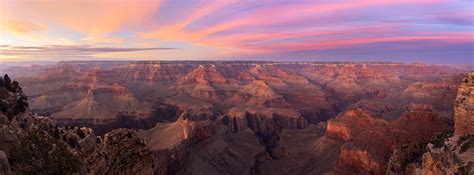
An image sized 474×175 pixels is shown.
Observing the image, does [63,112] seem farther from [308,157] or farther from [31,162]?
[31,162]

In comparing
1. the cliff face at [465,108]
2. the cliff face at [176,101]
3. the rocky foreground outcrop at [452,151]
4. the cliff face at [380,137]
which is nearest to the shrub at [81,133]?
the rocky foreground outcrop at [452,151]

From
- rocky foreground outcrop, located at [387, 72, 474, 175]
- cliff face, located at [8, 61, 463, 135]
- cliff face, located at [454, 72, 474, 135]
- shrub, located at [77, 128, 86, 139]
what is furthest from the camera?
cliff face, located at [8, 61, 463, 135]

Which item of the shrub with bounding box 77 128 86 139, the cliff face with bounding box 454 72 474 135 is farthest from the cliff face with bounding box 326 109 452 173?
the shrub with bounding box 77 128 86 139

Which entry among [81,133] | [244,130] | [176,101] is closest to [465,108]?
[81,133]

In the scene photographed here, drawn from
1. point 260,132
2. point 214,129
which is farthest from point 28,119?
point 260,132

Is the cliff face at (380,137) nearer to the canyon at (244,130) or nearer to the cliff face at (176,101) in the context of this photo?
the canyon at (244,130)

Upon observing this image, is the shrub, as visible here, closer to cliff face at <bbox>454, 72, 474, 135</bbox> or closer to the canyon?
the canyon
